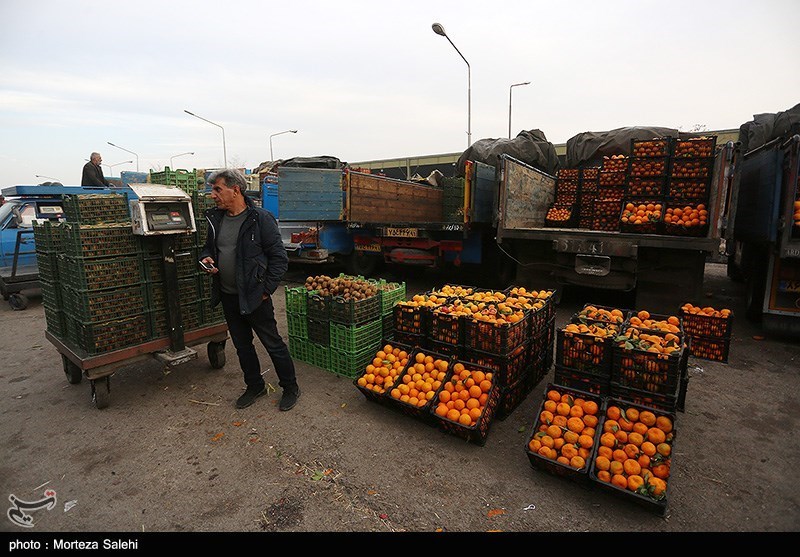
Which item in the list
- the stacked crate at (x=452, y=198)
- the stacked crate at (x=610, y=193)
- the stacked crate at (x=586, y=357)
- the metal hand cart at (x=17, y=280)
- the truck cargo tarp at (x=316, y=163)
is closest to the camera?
the stacked crate at (x=586, y=357)

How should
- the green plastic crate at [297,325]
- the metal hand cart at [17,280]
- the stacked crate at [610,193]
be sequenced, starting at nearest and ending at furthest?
the green plastic crate at [297,325] < the stacked crate at [610,193] < the metal hand cart at [17,280]

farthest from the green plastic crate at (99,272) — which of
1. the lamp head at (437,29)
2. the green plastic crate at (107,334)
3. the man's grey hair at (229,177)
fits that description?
the lamp head at (437,29)

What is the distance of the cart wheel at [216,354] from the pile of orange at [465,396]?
2.89 metres

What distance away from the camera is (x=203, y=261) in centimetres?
382

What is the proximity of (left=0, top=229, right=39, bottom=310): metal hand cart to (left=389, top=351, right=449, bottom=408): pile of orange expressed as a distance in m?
8.51

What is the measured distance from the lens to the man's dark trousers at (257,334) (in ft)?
12.9

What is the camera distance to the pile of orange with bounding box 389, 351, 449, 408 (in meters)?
3.68

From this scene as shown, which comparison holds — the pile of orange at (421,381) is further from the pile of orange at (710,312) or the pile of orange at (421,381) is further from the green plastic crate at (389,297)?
the pile of orange at (710,312)

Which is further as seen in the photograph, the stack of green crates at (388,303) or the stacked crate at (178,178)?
the stack of green crates at (388,303)

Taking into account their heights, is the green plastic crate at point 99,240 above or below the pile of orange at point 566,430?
above

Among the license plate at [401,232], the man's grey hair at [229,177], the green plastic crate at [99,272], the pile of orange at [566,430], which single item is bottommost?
the pile of orange at [566,430]

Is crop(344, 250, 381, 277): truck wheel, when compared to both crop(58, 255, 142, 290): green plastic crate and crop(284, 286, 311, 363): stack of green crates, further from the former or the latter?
crop(58, 255, 142, 290): green plastic crate

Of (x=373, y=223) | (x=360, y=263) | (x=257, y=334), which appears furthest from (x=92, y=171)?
(x=257, y=334)
